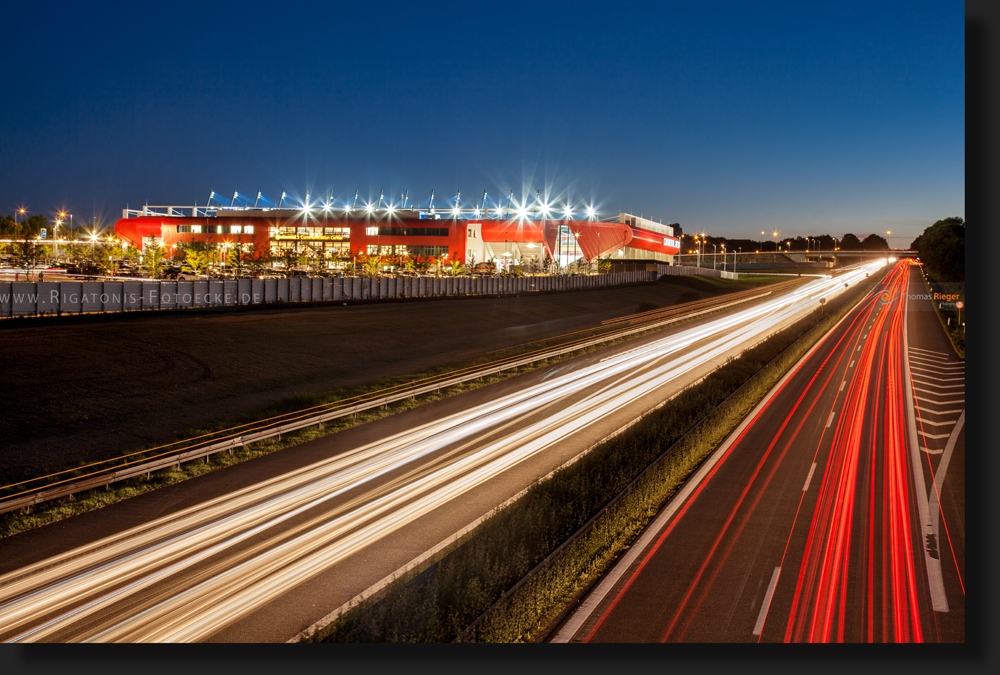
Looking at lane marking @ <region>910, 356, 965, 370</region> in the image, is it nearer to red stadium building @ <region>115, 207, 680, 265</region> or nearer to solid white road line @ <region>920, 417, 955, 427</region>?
solid white road line @ <region>920, 417, 955, 427</region>

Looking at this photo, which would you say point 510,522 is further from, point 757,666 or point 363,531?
point 757,666

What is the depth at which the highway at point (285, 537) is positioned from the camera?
8.87m

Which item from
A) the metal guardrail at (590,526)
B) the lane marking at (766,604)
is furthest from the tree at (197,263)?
the lane marking at (766,604)

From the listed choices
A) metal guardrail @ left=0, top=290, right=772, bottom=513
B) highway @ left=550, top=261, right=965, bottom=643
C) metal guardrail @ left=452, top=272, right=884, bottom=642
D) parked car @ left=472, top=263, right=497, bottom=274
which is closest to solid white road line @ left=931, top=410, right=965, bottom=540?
highway @ left=550, top=261, right=965, bottom=643

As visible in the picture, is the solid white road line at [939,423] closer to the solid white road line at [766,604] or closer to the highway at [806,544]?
the highway at [806,544]

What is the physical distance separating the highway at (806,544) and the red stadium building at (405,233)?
87.0 metres

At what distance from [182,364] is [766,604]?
24008 millimetres

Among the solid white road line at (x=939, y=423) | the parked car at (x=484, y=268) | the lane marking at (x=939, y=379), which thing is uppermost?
the parked car at (x=484, y=268)

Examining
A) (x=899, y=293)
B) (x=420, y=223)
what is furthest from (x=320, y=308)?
(x=899, y=293)

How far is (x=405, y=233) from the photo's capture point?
110 metres

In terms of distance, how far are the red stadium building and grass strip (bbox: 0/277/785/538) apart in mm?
78051

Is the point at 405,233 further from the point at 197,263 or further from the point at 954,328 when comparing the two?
the point at 954,328

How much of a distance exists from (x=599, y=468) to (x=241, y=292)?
3549 centimetres

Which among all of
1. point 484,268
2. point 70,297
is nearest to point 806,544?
point 70,297
